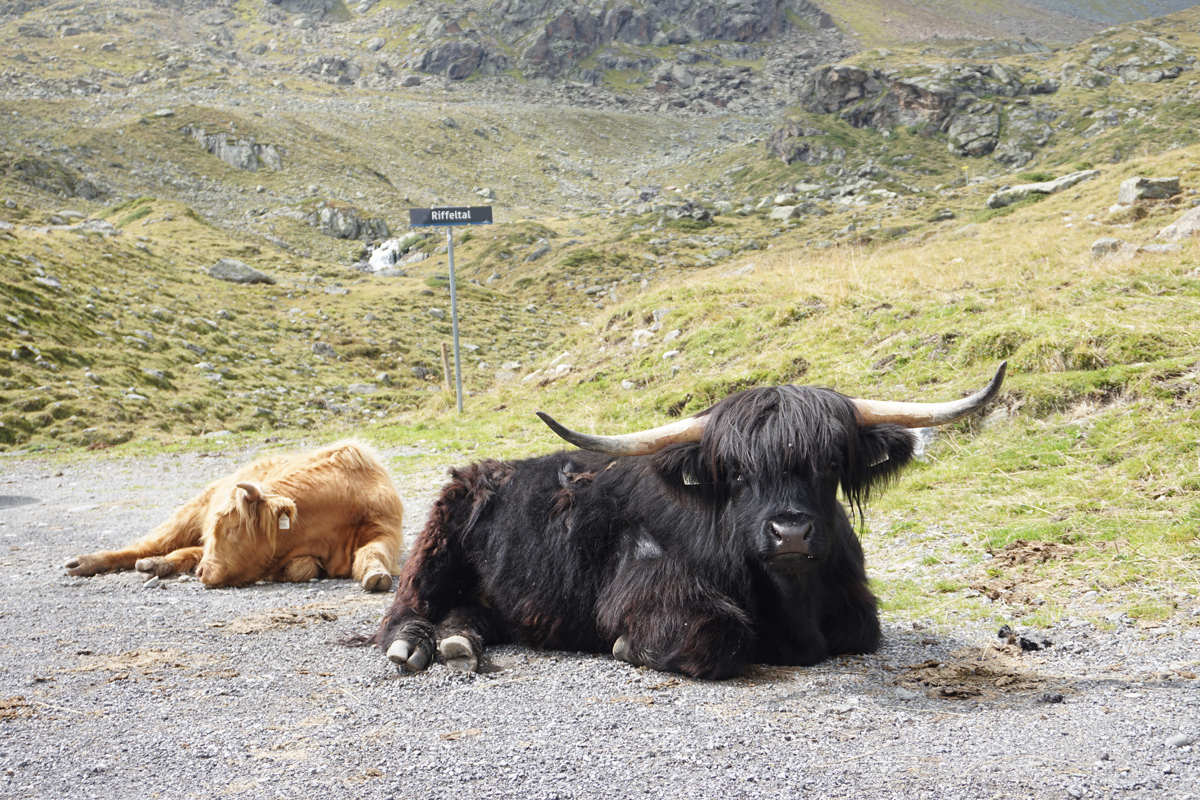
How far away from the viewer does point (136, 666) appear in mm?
4340

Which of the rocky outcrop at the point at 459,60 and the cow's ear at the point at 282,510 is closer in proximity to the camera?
the cow's ear at the point at 282,510

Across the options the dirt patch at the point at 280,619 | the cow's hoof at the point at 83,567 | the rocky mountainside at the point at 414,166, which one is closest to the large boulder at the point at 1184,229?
the rocky mountainside at the point at 414,166

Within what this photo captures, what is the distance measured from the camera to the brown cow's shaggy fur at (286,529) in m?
6.40

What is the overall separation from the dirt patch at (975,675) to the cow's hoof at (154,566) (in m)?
5.70

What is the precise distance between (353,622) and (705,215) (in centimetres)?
3871

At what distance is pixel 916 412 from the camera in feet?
13.8

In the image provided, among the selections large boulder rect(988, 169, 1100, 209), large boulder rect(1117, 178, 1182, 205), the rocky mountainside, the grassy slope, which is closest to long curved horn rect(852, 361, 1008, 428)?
the grassy slope

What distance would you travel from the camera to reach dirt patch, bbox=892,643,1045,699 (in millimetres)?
3561

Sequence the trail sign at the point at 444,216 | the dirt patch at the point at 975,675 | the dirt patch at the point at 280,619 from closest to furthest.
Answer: the dirt patch at the point at 975,675, the dirt patch at the point at 280,619, the trail sign at the point at 444,216

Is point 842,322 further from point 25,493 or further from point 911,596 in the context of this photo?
point 25,493

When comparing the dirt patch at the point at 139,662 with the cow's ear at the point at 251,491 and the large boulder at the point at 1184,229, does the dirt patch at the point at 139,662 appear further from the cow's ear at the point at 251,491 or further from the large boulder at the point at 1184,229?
the large boulder at the point at 1184,229

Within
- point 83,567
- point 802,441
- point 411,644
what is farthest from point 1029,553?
point 83,567

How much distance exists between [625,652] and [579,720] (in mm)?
836

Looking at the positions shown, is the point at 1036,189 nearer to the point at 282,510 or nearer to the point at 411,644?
the point at 282,510
